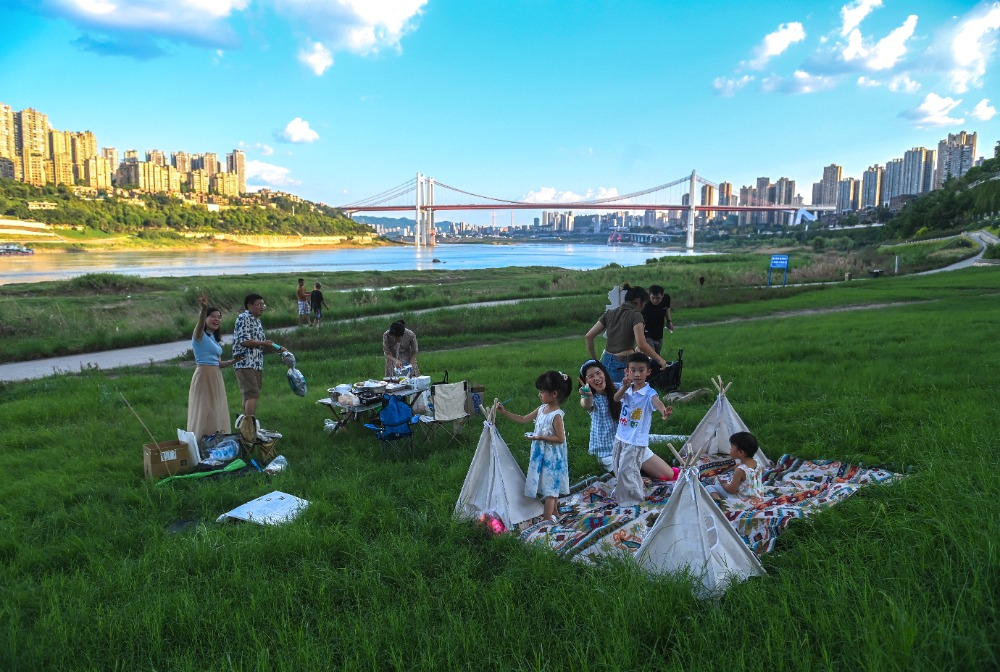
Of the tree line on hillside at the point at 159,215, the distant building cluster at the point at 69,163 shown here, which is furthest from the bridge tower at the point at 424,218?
the distant building cluster at the point at 69,163

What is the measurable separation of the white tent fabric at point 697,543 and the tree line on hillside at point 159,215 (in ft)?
355

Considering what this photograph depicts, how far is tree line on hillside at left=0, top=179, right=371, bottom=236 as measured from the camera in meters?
92.4

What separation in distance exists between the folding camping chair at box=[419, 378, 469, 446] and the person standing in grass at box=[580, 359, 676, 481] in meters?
1.70

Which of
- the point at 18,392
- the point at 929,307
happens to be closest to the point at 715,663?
the point at 18,392

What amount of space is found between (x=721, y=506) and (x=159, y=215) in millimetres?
119160

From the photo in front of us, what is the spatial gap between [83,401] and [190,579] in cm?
644

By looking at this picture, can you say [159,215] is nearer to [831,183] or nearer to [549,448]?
[549,448]

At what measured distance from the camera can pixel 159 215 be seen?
345ft

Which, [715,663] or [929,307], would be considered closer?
[715,663]

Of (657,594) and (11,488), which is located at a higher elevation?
(657,594)

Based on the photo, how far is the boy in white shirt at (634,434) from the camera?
4.68 metres

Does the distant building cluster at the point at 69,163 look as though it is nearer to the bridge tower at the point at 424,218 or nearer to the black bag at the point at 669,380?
the bridge tower at the point at 424,218

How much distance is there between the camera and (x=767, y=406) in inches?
273

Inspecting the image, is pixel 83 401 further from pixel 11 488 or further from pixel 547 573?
pixel 547 573
